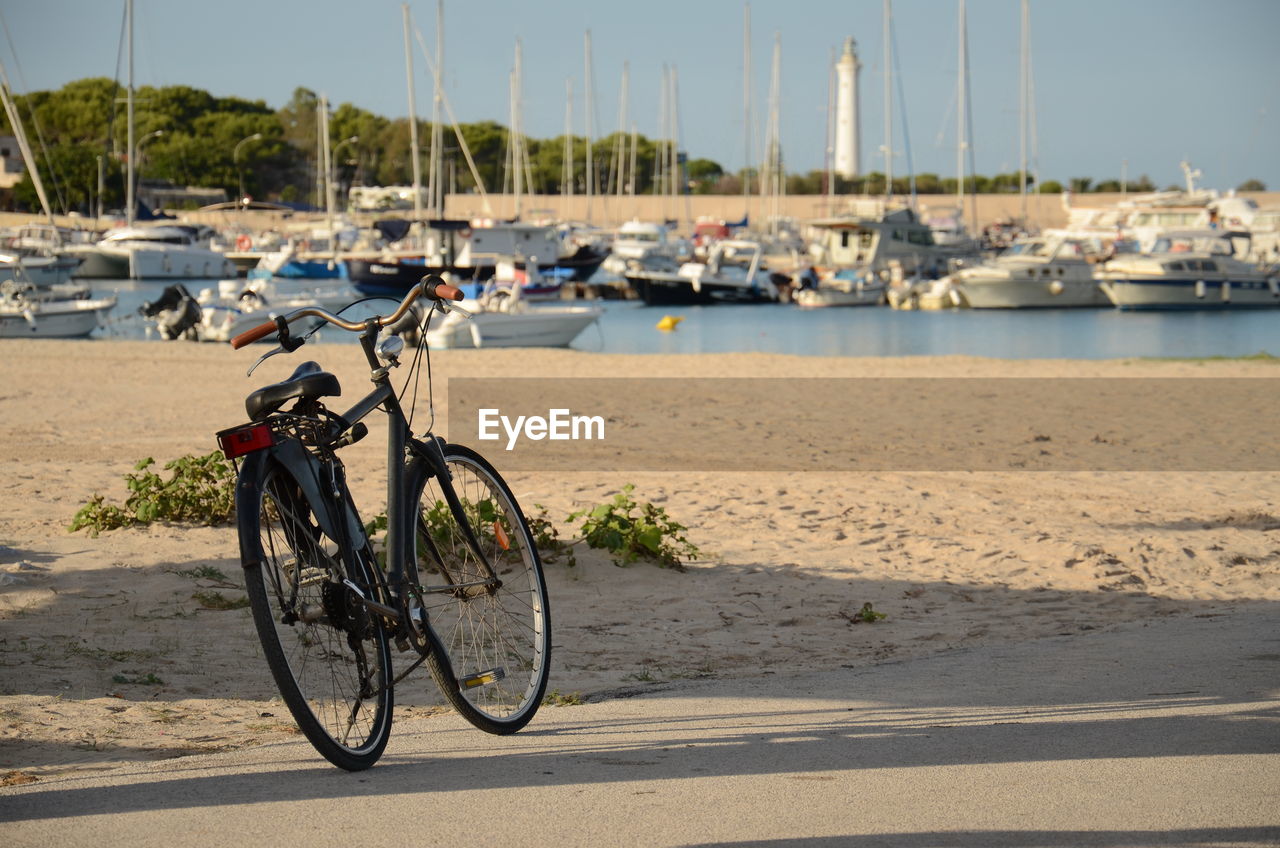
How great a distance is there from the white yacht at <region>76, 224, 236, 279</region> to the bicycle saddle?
222 feet

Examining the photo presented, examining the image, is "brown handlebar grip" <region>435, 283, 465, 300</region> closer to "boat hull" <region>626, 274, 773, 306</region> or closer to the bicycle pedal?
the bicycle pedal

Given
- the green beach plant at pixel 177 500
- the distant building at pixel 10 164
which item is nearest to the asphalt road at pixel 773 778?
the green beach plant at pixel 177 500

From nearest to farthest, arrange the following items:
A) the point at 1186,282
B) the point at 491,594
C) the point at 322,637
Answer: the point at 322,637 → the point at 491,594 → the point at 1186,282

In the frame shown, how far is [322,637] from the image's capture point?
396 cm

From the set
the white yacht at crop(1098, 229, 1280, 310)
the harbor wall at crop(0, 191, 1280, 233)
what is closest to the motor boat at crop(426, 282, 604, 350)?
the white yacht at crop(1098, 229, 1280, 310)

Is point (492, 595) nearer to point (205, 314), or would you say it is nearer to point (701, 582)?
point (701, 582)

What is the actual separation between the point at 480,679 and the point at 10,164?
13126 centimetres

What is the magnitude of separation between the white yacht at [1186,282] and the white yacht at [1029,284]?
85 centimetres

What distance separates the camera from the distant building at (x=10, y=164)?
114 meters

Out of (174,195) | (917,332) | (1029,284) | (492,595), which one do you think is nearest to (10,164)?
(174,195)

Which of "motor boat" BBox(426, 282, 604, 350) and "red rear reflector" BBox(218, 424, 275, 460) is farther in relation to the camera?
"motor boat" BBox(426, 282, 604, 350)

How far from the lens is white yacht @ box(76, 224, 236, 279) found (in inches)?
2677

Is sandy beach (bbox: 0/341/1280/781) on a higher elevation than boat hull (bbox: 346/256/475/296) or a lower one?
lower

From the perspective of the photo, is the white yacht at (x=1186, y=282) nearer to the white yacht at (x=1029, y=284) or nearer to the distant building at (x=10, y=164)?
the white yacht at (x=1029, y=284)
